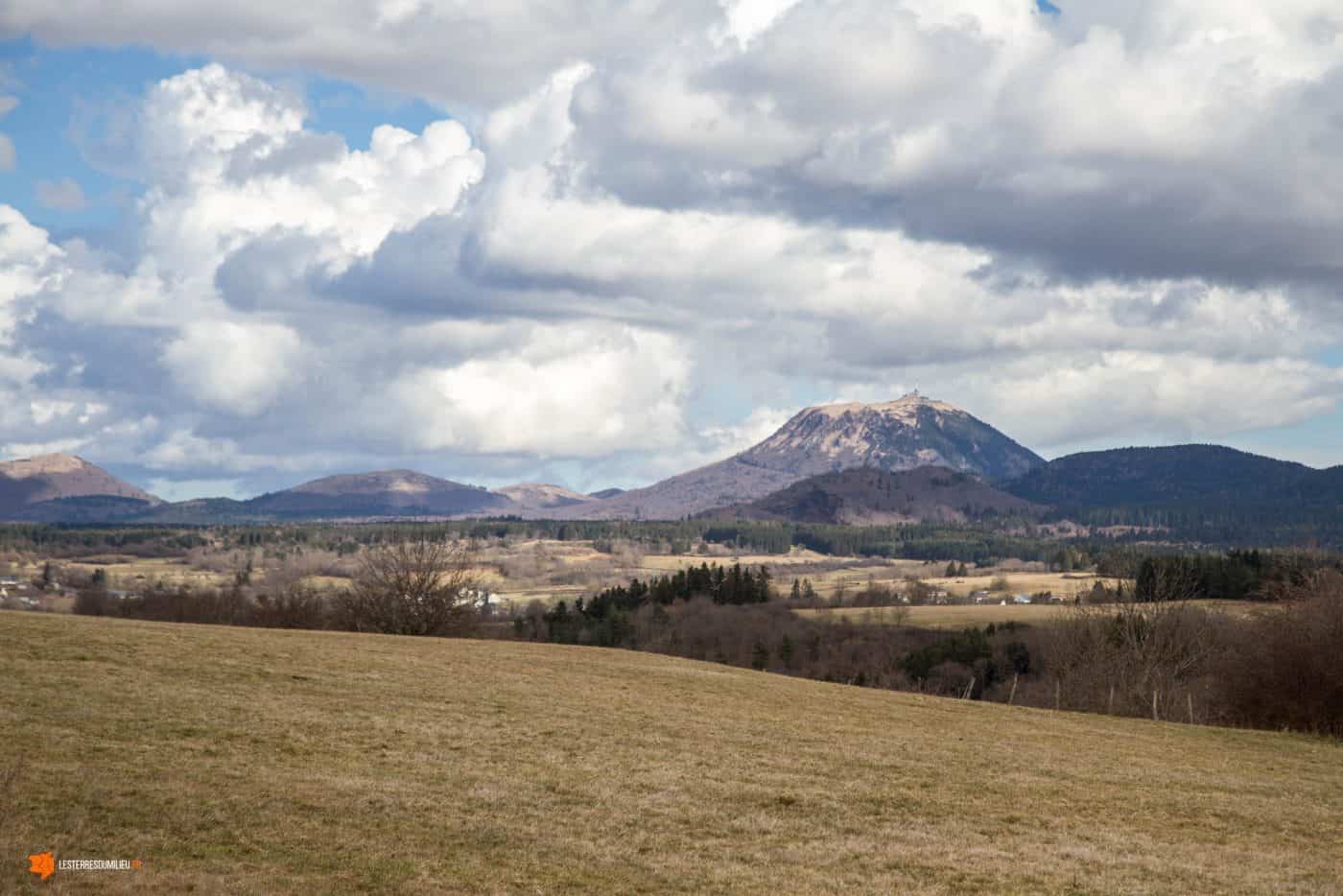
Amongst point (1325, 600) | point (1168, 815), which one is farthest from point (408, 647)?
point (1325, 600)

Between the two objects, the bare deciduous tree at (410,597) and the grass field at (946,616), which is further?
the grass field at (946,616)

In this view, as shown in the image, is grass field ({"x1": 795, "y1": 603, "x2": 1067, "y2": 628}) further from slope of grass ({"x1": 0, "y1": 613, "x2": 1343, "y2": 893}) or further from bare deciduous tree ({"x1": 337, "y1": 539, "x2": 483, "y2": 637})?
slope of grass ({"x1": 0, "y1": 613, "x2": 1343, "y2": 893})

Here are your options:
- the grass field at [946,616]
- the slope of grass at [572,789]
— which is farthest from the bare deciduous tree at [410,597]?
the grass field at [946,616]

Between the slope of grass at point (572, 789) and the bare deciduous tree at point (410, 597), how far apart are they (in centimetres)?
3753

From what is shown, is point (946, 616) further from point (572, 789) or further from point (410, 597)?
point (572, 789)

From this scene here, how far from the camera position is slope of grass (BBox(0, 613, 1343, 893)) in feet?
62.4

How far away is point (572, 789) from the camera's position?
25.4 m

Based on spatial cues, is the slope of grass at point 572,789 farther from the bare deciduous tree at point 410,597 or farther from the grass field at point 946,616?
the grass field at point 946,616

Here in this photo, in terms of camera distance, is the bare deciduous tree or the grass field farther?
the grass field

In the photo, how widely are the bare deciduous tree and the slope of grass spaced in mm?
37532

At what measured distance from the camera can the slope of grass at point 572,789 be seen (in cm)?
1903

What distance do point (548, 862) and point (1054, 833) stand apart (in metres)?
10.6

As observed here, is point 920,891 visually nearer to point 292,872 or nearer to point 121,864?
point 292,872

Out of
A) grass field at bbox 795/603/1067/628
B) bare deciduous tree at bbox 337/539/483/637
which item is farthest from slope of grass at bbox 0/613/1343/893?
grass field at bbox 795/603/1067/628
